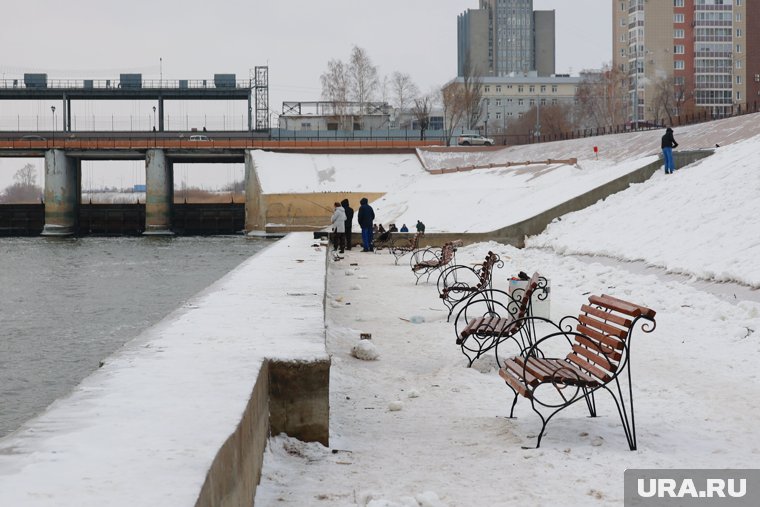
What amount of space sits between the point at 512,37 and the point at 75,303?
183539 millimetres

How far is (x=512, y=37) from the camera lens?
197 m

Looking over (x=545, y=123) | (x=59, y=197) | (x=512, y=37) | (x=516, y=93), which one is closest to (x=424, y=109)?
(x=545, y=123)

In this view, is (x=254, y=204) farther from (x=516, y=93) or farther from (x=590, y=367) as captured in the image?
(x=516, y=93)

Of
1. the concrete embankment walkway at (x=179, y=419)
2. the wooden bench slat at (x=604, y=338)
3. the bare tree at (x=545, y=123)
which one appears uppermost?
the bare tree at (x=545, y=123)

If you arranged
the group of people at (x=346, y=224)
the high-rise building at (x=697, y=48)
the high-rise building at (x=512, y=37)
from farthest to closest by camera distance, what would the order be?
the high-rise building at (x=512, y=37) → the high-rise building at (x=697, y=48) → the group of people at (x=346, y=224)

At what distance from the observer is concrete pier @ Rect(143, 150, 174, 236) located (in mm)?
70125

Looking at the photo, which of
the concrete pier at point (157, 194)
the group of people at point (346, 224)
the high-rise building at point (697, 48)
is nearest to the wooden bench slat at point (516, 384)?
the group of people at point (346, 224)

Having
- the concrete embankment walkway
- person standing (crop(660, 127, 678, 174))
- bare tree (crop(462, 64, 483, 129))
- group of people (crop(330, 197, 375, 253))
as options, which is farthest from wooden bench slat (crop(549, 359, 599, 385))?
bare tree (crop(462, 64, 483, 129))

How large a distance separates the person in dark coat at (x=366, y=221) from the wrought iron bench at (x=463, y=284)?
23.3 feet

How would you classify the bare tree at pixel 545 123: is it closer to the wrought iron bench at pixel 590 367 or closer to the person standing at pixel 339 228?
the person standing at pixel 339 228

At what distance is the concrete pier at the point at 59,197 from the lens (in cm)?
6975

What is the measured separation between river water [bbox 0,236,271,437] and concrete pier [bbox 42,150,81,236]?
61.3 ft

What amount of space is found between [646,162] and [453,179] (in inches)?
962

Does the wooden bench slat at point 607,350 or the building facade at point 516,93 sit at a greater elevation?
the building facade at point 516,93
